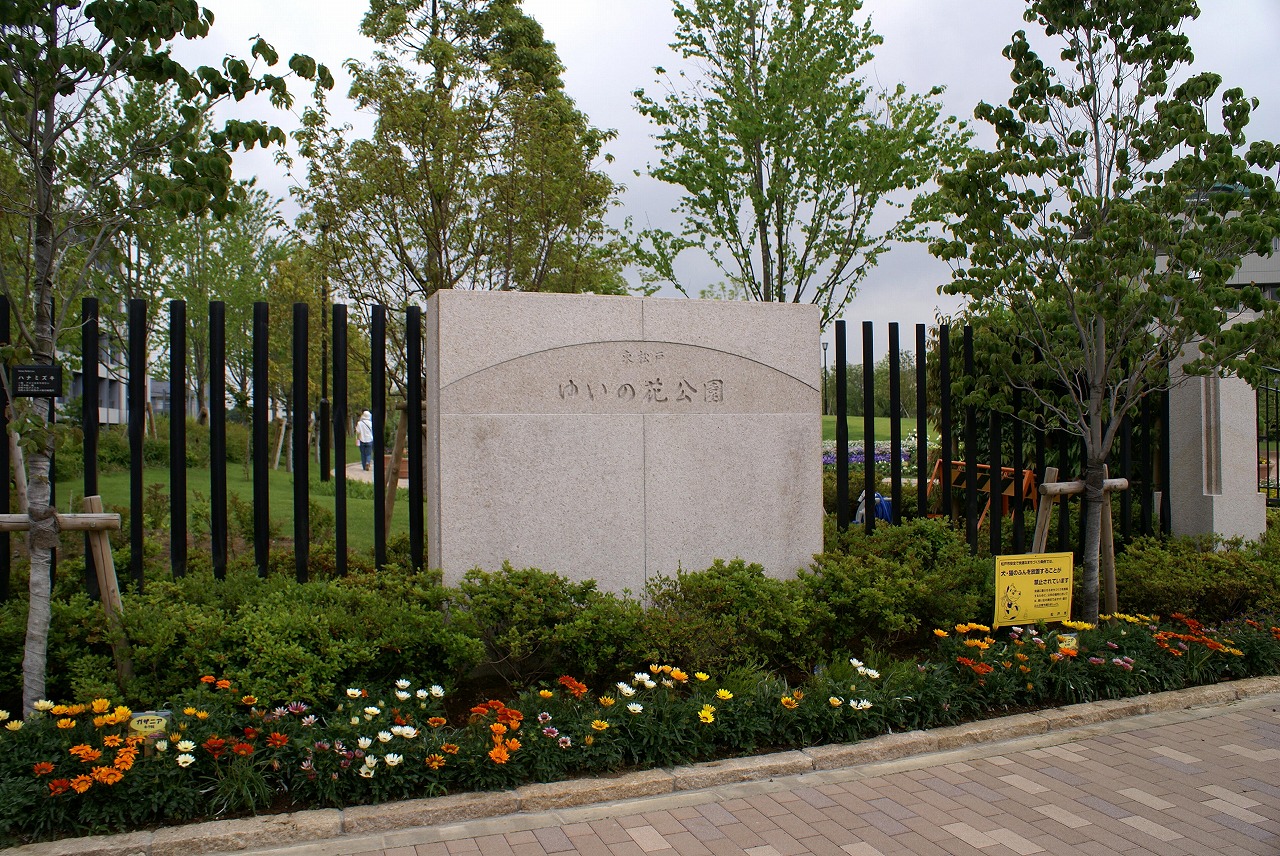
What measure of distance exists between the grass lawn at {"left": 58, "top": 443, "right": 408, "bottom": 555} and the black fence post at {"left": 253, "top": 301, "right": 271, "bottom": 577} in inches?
147

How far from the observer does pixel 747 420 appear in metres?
6.03

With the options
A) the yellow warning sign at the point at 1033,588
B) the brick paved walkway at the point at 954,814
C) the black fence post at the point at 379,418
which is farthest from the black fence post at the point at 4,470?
the yellow warning sign at the point at 1033,588

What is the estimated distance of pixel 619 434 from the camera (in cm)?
568

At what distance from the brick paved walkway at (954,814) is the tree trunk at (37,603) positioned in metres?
1.47

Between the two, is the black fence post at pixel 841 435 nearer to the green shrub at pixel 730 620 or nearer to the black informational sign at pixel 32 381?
the green shrub at pixel 730 620

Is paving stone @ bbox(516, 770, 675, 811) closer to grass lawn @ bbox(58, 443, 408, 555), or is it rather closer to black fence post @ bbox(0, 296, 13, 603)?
black fence post @ bbox(0, 296, 13, 603)

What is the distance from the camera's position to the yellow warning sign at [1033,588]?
18.9ft

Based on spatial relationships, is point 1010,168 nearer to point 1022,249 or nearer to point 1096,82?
point 1022,249

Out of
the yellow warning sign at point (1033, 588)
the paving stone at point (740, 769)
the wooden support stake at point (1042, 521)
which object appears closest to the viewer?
the paving stone at point (740, 769)

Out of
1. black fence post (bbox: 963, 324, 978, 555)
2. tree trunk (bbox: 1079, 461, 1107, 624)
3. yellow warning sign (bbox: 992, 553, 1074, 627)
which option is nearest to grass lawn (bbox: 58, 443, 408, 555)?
black fence post (bbox: 963, 324, 978, 555)

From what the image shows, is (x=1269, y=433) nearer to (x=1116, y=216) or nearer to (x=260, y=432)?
(x=1116, y=216)

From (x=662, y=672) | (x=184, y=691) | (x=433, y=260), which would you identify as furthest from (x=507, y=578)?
(x=433, y=260)

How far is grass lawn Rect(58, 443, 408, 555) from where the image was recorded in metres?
10.5

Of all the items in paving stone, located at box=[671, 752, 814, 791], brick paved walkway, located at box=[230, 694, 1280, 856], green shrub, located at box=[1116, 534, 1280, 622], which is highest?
green shrub, located at box=[1116, 534, 1280, 622]
